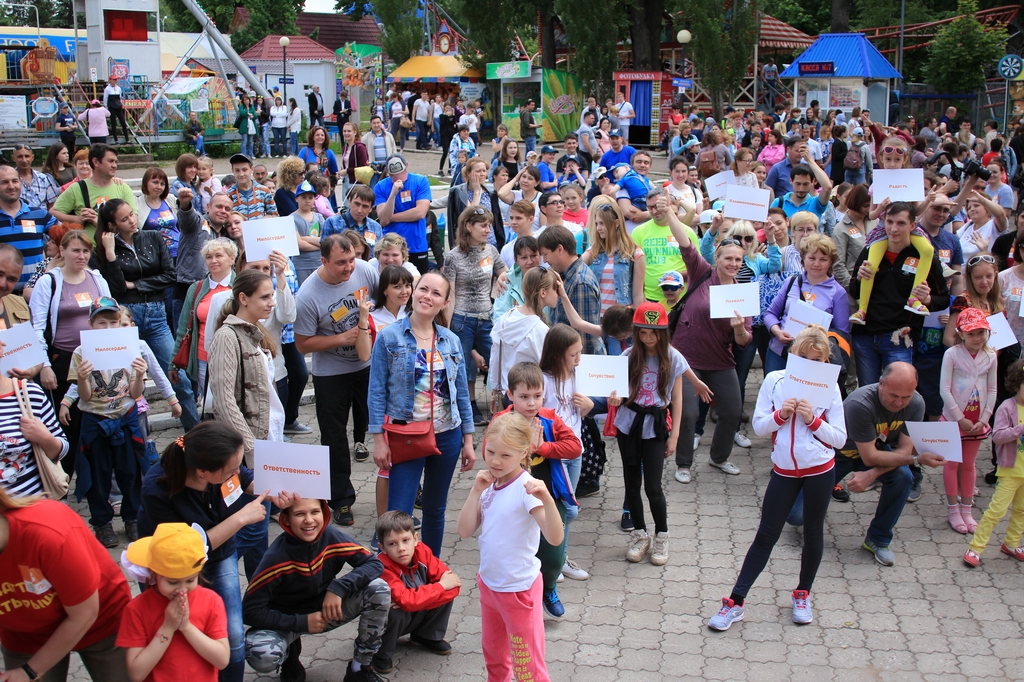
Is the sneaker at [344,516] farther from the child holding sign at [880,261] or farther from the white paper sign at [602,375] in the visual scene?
the child holding sign at [880,261]

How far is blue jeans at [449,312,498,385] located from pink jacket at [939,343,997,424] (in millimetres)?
3493

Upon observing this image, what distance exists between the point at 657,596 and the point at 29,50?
3007cm

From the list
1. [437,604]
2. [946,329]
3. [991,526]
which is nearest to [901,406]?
[991,526]

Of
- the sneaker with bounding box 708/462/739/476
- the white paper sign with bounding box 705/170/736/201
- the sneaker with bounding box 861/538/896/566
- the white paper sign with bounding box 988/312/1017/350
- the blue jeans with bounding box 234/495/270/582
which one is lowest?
the sneaker with bounding box 861/538/896/566

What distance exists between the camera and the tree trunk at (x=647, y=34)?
3042 cm

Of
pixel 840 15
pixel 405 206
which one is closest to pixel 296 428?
pixel 405 206

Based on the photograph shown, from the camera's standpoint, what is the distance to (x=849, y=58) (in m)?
27.8

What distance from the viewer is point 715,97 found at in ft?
97.3

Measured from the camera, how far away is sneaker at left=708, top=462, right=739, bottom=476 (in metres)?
7.09

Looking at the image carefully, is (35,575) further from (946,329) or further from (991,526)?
(946,329)

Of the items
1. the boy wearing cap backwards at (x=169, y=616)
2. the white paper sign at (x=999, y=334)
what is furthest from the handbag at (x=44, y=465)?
the white paper sign at (x=999, y=334)

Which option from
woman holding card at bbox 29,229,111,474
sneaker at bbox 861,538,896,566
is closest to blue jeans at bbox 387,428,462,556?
woman holding card at bbox 29,229,111,474

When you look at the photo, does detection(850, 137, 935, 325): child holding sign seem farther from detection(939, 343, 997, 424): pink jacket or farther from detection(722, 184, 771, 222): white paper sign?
detection(722, 184, 771, 222): white paper sign

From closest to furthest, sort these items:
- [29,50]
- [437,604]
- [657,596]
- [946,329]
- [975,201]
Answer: [437,604] < [657,596] < [946,329] < [975,201] < [29,50]
